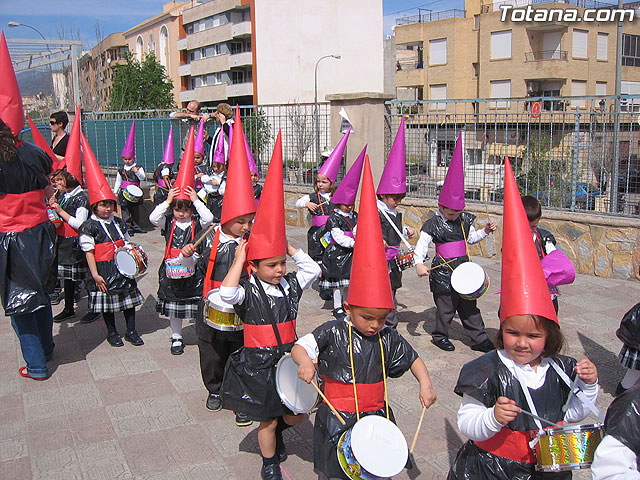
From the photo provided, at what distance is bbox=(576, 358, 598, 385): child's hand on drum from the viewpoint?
7.97 ft

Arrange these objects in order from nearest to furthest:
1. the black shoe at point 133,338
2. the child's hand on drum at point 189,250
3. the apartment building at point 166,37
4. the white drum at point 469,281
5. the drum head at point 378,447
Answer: the drum head at point 378,447 → the child's hand on drum at point 189,250 → the white drum at point 469,281 → the black shoe at point 133,338 → the apartment building at point 166,37

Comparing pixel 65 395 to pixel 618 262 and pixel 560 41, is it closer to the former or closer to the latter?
pixel 618 262

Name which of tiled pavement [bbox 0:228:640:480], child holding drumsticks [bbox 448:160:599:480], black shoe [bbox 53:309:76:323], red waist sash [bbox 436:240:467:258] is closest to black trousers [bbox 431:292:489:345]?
tiled pavement [bbox 0:228:640:480]

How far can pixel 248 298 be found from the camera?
363 cm

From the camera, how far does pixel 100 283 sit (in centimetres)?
580

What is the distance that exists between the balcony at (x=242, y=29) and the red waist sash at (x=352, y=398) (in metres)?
51.2

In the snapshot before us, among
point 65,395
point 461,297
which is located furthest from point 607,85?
point 65,395

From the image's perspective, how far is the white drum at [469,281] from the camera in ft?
17.8

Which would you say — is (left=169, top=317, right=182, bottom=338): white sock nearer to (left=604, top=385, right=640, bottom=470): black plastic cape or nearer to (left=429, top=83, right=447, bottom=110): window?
(left=604, top=385, right=640, bottom=470): black plastic cape

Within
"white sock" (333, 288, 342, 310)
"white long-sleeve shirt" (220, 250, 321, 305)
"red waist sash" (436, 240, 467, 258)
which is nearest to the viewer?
"white long-sleeve shirt" (220, 250, 321, 305)

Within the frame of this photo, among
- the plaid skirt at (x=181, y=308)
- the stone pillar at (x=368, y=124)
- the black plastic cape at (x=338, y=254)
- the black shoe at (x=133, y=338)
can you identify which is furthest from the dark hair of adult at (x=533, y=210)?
the stone pillar at (x=368, y=124)

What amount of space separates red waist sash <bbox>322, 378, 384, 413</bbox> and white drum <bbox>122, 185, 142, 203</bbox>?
1006cm

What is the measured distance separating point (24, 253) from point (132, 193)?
7329 mm

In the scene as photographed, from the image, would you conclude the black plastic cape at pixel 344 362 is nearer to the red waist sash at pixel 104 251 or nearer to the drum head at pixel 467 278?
the drum head at pixel 467 278
